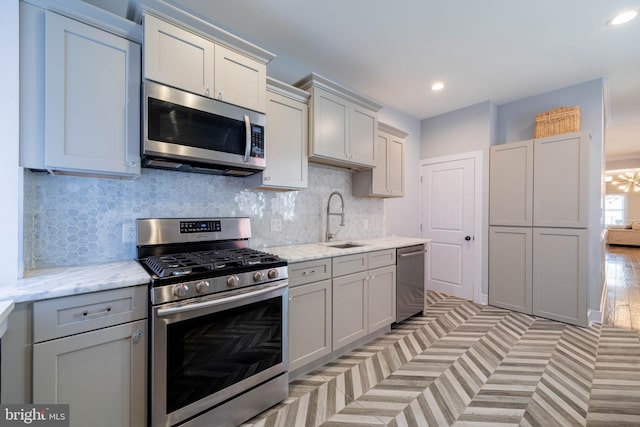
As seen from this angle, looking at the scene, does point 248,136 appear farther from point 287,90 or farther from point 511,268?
point 511,268

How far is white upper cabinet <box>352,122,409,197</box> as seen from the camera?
10.5 ft

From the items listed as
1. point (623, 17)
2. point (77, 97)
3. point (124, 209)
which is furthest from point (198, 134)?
point (623, 17)

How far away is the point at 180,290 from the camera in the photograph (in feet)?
4.55

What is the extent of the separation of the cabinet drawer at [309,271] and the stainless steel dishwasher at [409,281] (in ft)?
3.39

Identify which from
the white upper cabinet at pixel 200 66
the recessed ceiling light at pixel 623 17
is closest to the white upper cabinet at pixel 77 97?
the white upper cabinet at pixel 200 66

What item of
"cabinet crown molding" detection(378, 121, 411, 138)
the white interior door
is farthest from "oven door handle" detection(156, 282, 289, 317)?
the white interior door

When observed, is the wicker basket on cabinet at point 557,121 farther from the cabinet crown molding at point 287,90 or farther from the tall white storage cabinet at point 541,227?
the cabinet crown molding at point 287,90

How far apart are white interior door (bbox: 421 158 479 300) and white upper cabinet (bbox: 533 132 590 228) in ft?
2.48

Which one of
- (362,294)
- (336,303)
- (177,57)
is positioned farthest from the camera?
(362,294)

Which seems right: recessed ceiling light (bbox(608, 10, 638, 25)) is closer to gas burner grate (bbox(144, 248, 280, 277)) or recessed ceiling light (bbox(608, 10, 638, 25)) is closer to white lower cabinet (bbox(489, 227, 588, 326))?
white lower cabinet (bbox(489, 227, 588, 326))

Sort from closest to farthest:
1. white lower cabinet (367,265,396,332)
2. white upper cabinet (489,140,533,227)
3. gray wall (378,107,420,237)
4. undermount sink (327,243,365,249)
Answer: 1. white lower cabinet (367,265,396,332)
2. undermount sink (327,243,365,249)
3. white upper cabinet (489,140,533,227)
4. gray wall (378,107,420,237)

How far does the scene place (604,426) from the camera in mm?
1629

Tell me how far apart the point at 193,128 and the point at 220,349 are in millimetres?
1353

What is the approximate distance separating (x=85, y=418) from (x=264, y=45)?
2.87 m
